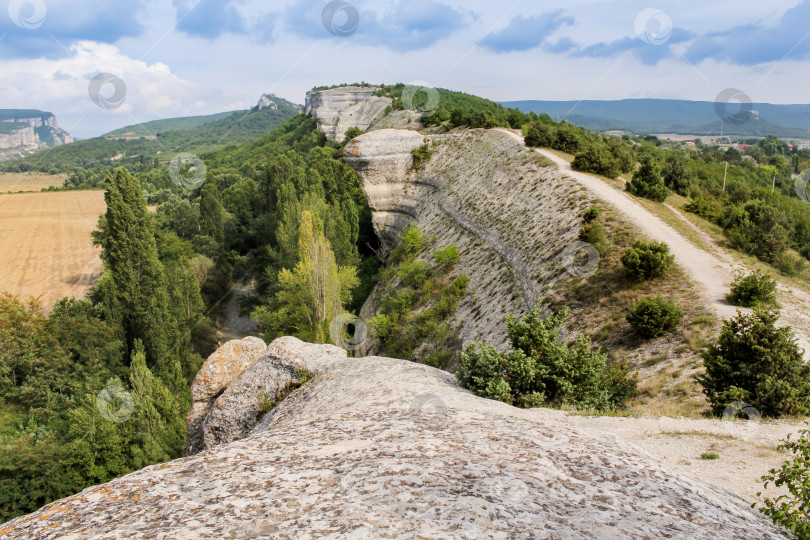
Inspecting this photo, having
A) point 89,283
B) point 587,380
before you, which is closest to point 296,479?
point 587,380

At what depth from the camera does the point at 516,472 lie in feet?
19.5

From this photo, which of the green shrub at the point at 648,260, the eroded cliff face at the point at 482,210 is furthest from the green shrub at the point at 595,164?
the green shrub at the point at 648,260

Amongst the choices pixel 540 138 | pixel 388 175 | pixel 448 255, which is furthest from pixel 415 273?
pixel 388 175

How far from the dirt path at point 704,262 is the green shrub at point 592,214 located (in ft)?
4.04

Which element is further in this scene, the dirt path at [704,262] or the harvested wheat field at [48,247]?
the harvested wheat field at [48,247]

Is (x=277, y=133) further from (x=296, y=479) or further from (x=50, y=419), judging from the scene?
(x=296, y=479)

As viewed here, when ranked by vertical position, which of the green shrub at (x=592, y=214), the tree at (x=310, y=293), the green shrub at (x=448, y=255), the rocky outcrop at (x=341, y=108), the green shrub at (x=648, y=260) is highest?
the rocky outcrop at (x=341, y=108)

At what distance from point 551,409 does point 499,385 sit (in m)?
1.30

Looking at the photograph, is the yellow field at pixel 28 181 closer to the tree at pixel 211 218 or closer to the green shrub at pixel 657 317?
the tree at pixel 211 218

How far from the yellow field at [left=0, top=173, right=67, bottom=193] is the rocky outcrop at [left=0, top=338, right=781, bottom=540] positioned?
137 meters

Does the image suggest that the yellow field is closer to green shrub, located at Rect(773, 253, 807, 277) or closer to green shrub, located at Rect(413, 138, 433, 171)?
green shrub, located at Rect(413, 138, 433, 171)

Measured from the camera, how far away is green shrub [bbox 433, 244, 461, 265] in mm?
30688

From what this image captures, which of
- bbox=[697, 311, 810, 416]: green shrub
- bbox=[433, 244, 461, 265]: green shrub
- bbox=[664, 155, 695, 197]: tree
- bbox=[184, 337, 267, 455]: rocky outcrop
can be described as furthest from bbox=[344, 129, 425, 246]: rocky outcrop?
bbox=[697, 311, 810, 416]: green shrub

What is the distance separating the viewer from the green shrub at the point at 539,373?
1076cm
